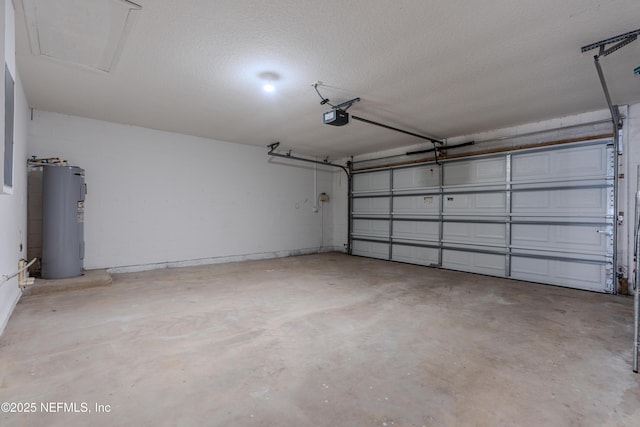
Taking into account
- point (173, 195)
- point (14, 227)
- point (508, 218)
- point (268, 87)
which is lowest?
point (14, 227)

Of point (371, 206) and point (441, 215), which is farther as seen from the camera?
point (371, 206)

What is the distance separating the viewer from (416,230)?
6.64m

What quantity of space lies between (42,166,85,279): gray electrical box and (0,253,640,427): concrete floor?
54 centimetres

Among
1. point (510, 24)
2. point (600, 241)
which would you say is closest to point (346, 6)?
point (510, 24)

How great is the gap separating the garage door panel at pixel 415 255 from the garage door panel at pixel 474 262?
238 millimetres

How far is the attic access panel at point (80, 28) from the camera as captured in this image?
7.28ft

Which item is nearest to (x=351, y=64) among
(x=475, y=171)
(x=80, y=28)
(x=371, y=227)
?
(x=80, y=28)

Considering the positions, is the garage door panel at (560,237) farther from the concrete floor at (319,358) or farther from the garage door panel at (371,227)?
the garage door panel at (371,227)

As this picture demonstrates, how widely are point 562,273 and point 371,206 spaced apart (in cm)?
401

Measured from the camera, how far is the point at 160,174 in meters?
5.66

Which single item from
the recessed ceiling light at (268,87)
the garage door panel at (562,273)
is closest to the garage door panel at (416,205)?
the garage door panel at (562,273)

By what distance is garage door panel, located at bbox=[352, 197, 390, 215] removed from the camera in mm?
7300

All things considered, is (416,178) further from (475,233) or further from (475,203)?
(475,233)

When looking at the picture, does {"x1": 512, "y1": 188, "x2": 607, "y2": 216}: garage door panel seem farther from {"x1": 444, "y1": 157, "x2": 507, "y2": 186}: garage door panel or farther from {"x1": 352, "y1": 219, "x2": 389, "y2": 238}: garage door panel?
{"x1": 352, "y1": 219, "x2": 389, "y2": 238}: garage door panel
